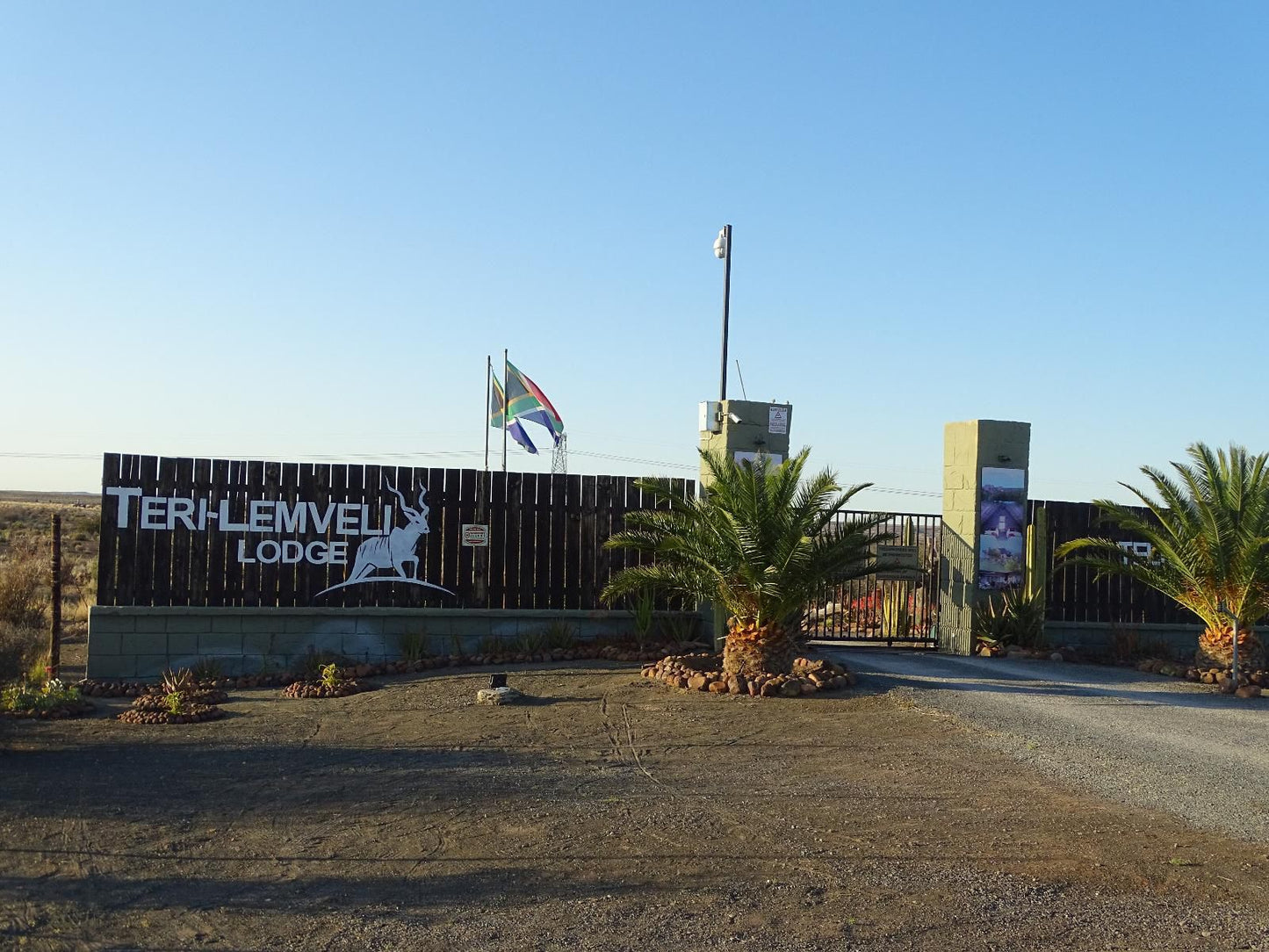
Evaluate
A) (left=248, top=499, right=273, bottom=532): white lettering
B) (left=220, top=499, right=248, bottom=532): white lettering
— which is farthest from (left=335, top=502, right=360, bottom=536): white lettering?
(left=220, top=499, right=248, bottom=532): white lettering

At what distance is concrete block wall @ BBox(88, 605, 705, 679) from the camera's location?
46.8ft

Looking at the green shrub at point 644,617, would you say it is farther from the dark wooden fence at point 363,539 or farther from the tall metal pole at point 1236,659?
the tall metal pole at point 1236,659

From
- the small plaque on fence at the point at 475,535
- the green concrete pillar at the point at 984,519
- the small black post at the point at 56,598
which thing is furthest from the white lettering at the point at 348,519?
the green concrete pillar at the point at 984,519

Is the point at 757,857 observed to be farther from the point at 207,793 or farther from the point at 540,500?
the point at 540,500

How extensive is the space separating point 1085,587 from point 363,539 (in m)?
10.3

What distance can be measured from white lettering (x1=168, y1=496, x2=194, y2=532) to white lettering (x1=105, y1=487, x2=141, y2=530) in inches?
19.1

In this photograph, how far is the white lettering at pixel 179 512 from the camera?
14.6m

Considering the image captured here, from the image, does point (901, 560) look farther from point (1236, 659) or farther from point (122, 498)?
point (122, 498)

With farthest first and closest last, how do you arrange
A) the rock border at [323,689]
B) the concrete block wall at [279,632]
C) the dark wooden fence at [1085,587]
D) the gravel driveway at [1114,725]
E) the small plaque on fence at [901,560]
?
the dark wooden fence at [1085,587], the small plaque on fence at [901,560], the concrete block wall at [279,632], the rock border at [323,689], the gravel driveway at [1114,725]

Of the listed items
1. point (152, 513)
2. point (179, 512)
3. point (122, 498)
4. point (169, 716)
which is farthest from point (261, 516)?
point (169, 716)

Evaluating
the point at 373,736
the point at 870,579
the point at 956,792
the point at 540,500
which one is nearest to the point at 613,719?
the point at 373,736

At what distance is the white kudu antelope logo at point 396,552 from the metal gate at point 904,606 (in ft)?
17.6

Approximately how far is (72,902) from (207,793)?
2283 millimetres

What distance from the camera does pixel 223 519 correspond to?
1478 cm
